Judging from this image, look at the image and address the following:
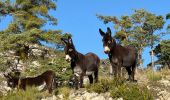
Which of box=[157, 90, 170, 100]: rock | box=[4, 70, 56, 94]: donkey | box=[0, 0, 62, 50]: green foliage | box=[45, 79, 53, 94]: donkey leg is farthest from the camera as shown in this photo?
box=[0, 0, 62, 50]: green foliage

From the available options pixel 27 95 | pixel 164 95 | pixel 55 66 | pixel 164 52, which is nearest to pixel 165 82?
pixel 164 95

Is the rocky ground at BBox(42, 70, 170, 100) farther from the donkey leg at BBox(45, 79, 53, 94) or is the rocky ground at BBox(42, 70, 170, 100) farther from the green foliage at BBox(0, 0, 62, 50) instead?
the green foliage at BBox(0, 0, 62, 50)

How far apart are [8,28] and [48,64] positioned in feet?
13.4

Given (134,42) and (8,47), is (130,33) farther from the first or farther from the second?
(8,47)

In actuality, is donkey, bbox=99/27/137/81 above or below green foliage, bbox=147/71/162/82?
above

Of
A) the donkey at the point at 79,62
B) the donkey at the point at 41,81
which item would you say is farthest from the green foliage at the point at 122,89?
the donkey at the point at 41,81

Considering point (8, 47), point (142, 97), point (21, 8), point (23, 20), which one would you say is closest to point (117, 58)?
point (142, 97)

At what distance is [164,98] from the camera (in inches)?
637

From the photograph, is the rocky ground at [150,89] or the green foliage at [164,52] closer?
the rocky ground at [150,89]

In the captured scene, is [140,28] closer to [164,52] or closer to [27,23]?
[164,52]

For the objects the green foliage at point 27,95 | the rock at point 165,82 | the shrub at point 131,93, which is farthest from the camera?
the green foliage at point 27,95

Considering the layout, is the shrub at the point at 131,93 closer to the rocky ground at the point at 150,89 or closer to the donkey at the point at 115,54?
the rocky ground at the point at 150,89

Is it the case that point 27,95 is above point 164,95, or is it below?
above

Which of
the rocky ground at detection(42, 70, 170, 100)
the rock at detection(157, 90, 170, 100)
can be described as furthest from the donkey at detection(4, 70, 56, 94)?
the rock at detection(157, 90, 170, 100)
